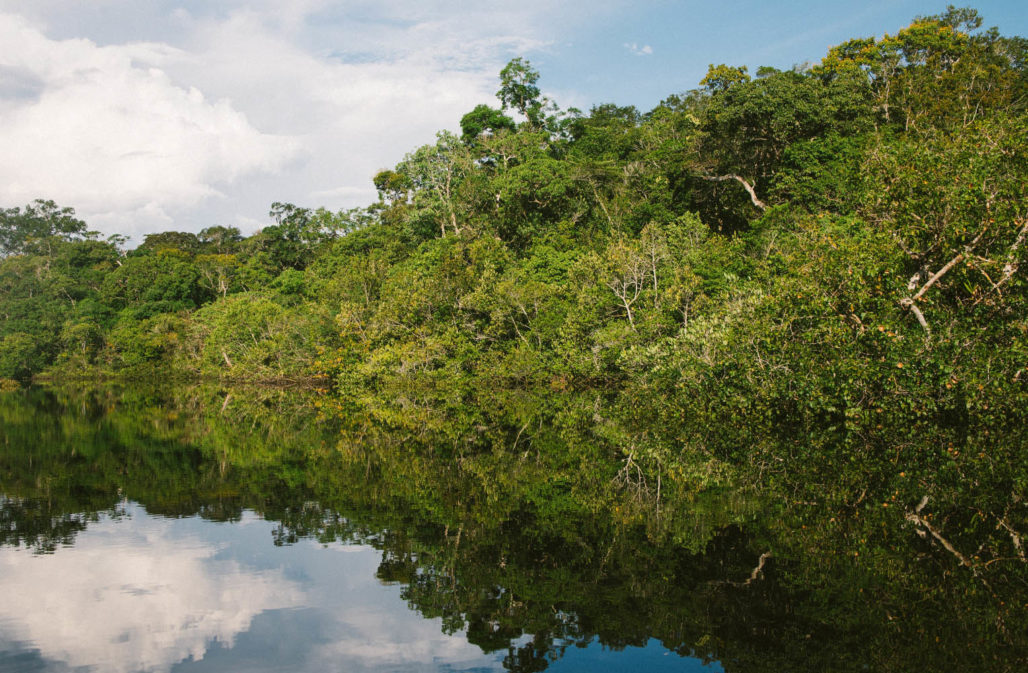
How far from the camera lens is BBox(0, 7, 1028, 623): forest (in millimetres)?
13750

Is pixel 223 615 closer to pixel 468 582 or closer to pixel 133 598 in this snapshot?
pixel 133 598

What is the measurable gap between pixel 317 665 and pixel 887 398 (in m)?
13.9

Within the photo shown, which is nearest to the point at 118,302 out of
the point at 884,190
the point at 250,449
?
the point at 250,449

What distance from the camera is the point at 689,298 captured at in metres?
26.5

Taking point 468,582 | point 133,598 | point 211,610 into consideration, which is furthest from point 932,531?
point 133,598

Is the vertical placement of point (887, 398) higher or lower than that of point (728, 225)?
lower

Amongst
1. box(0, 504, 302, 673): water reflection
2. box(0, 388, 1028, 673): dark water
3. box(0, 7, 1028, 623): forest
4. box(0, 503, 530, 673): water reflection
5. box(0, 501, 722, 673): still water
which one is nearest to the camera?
box(0, 388, 1028, 673): dark water

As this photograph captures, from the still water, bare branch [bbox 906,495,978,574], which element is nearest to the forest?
bare branch [bbox 906,495,978,574]

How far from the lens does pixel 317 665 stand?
5.86m

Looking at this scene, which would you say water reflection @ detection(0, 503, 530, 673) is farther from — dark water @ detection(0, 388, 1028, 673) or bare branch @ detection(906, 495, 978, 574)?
bare branch @ detection(906, 495, 978, 574)

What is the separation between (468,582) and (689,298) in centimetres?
2099

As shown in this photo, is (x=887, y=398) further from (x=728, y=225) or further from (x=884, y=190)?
(x=728, y=225)

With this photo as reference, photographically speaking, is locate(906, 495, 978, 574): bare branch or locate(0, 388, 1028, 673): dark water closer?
locate(0, 388, 1028, 673): dark water

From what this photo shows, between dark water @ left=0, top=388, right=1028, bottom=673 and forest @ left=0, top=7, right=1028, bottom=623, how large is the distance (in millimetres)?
935
